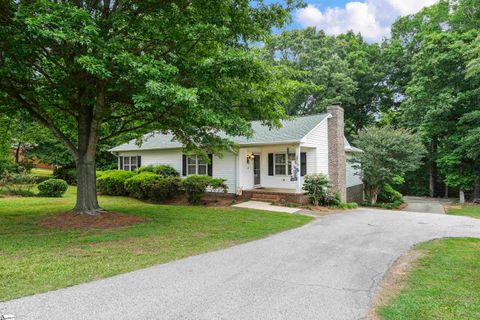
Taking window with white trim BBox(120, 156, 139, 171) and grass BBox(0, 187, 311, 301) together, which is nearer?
grass BBox(0, 187, 311, 301)

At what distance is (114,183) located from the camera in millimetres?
17609

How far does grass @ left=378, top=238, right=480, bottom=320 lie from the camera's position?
3.75 metres

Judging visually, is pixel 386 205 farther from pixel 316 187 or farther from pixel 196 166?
pixel 196 166

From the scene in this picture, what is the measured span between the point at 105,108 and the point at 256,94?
4935 mm

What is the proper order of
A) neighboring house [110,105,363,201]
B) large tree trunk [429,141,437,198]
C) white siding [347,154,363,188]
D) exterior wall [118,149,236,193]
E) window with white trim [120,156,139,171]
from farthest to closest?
large tree trunk [429,141,437,198], window with white trim [120,156,139,171], white siding [347,154,363,188], exterior wall [118,149,236,193], neighboring house [110,105,363,201]

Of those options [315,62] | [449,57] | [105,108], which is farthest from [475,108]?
[105,108]

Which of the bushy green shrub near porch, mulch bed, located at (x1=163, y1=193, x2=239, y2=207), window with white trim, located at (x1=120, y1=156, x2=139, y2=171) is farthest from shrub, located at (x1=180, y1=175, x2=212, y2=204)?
window with white trim, located at (x1=120, y1=156, x2=139, y2=171)

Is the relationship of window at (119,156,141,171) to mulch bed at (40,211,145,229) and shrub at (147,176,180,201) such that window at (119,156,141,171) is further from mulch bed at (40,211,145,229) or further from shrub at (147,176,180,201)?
mulch bed at (40,211,145,229)

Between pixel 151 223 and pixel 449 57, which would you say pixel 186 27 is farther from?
pixel 449 57

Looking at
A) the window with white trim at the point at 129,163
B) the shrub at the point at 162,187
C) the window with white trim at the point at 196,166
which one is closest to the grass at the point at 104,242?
the shrub at the point at 162,187

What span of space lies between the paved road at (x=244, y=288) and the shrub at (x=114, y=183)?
12.3 meters

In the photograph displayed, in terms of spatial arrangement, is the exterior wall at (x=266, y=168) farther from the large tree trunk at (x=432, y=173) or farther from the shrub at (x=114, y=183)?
the large tree trunk at (x=432, y=173)

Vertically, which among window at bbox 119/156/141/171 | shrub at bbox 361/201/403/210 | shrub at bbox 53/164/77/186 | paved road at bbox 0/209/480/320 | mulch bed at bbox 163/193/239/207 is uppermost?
window at bbox 119/156/141/171

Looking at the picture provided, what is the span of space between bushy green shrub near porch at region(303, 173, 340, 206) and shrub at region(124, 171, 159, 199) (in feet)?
25.7
